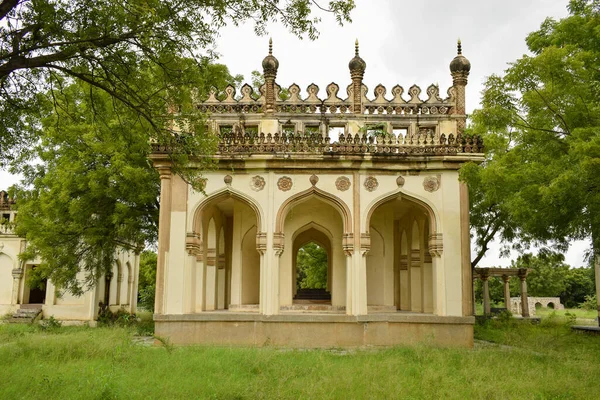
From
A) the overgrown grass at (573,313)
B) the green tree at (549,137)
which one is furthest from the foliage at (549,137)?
the overgrown grass at (573,313)

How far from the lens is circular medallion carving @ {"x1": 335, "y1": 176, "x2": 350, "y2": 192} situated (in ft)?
47.9

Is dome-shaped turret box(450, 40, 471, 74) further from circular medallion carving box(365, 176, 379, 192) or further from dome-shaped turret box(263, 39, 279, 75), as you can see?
dome-shaped turret box(263, 39, 279, 75)

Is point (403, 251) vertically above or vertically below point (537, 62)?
below

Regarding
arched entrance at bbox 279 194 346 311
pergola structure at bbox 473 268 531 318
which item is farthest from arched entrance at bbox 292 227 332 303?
pergola structure at bbox 473 268 531 318

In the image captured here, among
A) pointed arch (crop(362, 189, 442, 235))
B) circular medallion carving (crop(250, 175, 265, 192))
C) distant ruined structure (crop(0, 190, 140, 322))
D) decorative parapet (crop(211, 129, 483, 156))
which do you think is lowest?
distant ruined structure (crop(0, 190, 140, 322))

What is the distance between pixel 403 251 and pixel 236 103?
731cm

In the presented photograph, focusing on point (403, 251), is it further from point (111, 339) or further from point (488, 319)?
point (111, 339)

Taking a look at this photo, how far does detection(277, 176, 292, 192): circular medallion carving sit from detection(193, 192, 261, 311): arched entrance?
90cm

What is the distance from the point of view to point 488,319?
836 inches

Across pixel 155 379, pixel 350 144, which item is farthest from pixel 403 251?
pixel 155 379

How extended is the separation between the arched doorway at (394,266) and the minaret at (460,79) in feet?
9.99

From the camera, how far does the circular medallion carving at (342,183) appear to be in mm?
14602

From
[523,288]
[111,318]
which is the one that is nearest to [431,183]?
[523,288]

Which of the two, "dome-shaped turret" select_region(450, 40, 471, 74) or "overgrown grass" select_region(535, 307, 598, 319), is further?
"overgrown grass" select_region(535, 307, 598, 319)
